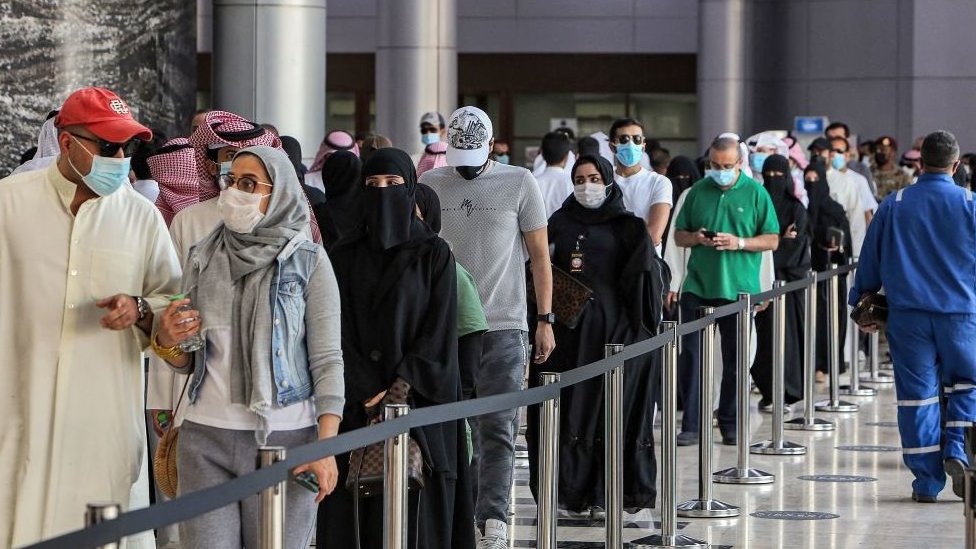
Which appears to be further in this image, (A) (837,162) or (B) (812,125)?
(B) (812,125)

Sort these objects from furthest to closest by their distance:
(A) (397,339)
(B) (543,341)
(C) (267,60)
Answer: (C) (267,60), (B) (543,341), (A) (397,339)

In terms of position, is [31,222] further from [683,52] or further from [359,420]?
[683,52]

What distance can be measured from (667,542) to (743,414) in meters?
2.20

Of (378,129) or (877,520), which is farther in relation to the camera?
(378,129)

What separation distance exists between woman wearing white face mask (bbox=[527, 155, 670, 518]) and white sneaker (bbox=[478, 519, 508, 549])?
128 cm

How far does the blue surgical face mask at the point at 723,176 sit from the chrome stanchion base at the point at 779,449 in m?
1.79

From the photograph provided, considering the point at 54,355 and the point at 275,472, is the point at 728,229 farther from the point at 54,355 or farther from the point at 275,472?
the point at 275,472

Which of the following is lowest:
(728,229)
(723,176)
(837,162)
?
(728,229)

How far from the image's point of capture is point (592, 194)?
915 centimetres

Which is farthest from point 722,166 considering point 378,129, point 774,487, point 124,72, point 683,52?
point 683,52

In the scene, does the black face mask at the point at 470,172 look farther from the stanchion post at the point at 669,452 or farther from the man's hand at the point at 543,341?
the stanchion post at the point at 669,452

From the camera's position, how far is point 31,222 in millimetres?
5254

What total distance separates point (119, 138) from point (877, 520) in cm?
557

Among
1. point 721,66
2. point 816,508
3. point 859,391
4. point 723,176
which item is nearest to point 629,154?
point 723,176
